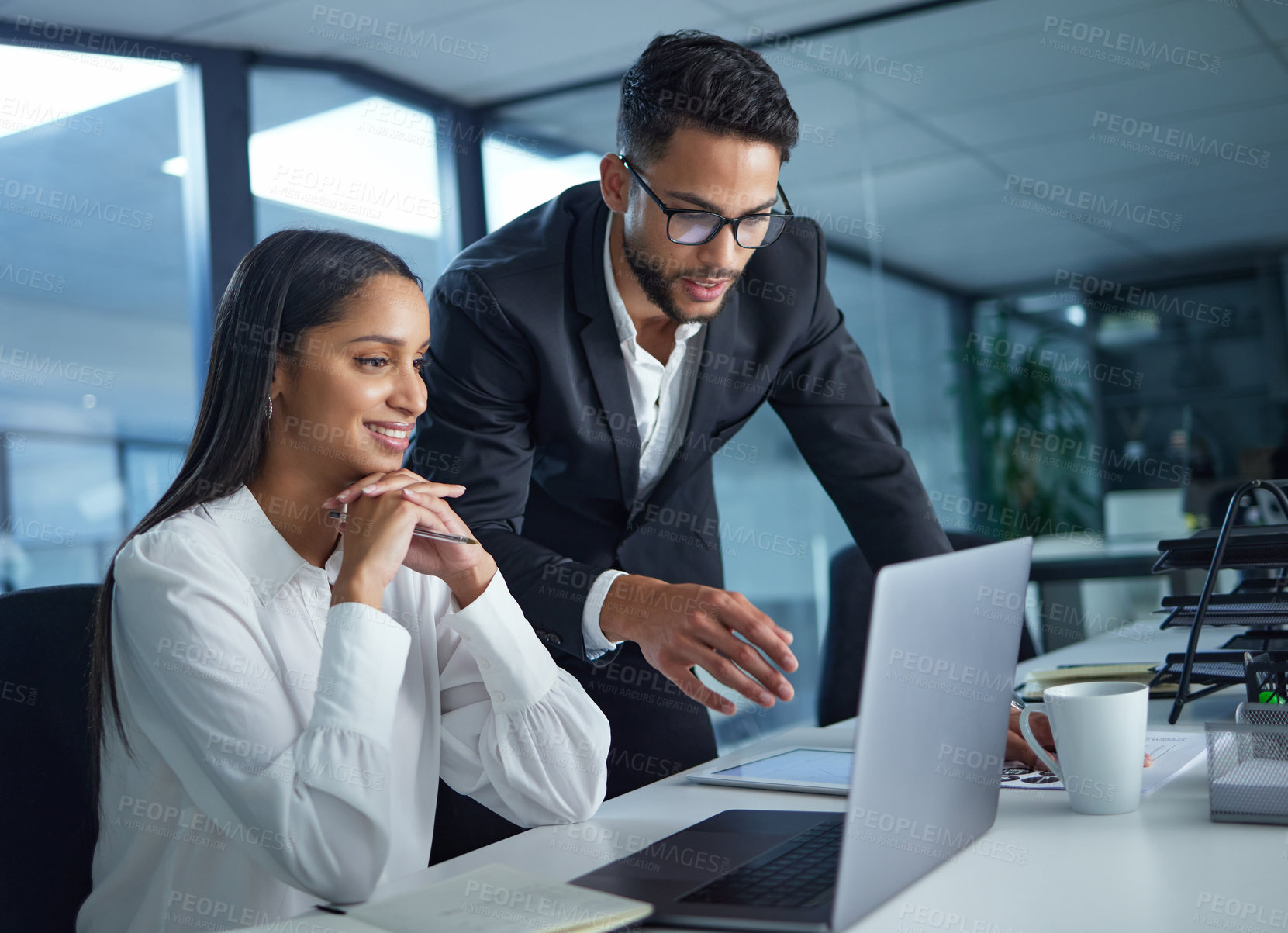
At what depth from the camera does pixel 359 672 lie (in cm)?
102

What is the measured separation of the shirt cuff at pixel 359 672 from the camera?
1.01 m

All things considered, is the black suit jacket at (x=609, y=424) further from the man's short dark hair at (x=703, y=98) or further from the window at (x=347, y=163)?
the window at (x=347, y=163)

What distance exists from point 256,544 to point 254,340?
0.25 meters

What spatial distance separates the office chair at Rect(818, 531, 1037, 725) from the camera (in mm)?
1997

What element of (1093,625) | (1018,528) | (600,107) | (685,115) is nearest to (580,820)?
(685,115)

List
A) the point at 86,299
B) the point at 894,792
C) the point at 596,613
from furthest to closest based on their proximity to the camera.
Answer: the point at 86,299 → the point at 596,613 → the point at 894,792

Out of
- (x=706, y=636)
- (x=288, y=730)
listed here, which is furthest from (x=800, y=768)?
(x=288, y=730)

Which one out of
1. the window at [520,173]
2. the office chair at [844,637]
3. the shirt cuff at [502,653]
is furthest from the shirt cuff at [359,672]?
the window at [520,173]

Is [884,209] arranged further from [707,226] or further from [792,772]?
[792,772]

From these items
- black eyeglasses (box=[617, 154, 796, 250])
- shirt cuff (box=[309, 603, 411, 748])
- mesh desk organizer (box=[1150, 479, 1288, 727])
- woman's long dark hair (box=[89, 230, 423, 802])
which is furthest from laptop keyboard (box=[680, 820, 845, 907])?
black eyeglasses (box=[617, 154, 796, 250])

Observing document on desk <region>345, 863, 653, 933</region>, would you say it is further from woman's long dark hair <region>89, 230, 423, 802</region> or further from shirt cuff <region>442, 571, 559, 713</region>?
woman's long dark hair <region>89, 230, 423, 802</region>

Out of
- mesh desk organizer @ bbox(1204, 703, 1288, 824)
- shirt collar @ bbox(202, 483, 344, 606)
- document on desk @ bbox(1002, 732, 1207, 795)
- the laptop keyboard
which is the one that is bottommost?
document on desk @ bbox(1002, 732, 1207, 795)

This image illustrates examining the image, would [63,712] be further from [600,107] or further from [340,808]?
[600,107]

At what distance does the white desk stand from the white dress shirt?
0.72 metres
